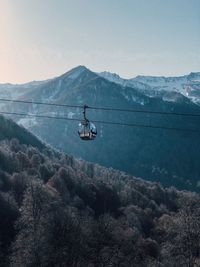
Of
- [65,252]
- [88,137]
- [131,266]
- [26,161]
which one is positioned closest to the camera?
[88,137]

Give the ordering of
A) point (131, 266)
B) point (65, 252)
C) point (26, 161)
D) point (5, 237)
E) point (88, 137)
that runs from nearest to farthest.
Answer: point (88, 137), point (65, 252), point (131, 266), point (5, 237), point (26, 161)

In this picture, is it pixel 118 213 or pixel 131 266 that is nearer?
pixel 131 266

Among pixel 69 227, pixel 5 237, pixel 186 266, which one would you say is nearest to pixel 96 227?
pixel 69 227

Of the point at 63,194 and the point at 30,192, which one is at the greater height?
the point at 30,192

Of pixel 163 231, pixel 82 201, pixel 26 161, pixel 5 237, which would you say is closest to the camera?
pixel 5 237

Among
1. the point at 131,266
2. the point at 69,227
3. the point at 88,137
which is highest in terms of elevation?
the point at 88,137

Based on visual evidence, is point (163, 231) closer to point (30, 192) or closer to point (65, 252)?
point (30, 192)

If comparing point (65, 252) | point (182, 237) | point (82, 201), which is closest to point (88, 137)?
point (65, 252)

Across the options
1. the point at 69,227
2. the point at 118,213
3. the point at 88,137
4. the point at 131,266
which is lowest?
the point at 118,213

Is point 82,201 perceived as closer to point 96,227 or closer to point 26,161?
point 26,161
